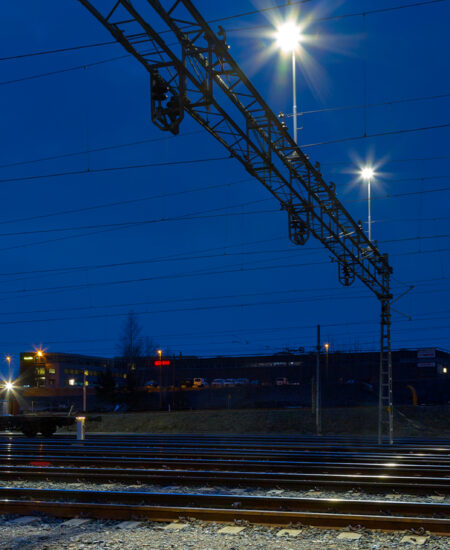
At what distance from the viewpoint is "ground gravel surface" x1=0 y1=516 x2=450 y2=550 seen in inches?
358

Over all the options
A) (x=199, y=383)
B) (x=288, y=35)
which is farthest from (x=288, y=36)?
(x=199, y=383)

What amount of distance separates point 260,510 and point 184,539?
74.2 inches

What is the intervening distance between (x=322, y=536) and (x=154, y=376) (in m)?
79.1

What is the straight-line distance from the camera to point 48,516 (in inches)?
444

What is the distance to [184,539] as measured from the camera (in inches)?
376

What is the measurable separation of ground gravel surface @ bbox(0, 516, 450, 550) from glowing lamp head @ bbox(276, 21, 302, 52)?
1206cm

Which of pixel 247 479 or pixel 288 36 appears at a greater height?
pixel 288 36

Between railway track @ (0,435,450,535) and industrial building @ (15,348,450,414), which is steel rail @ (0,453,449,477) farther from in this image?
industrial building @ (15,348,450,414)

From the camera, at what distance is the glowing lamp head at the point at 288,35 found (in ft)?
52.7

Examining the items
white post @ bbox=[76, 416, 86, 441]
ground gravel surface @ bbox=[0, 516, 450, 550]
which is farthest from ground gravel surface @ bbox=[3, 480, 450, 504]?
white post @ bbox=[76, 416, 86, 441]

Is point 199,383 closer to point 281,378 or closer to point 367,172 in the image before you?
point 281,378

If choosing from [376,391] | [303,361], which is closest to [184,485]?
[376,391]

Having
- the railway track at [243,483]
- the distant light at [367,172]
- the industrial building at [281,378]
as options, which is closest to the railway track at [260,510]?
the railway track at [243,483]

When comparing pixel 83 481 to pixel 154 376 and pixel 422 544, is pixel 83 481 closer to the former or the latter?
pixel 422 544
